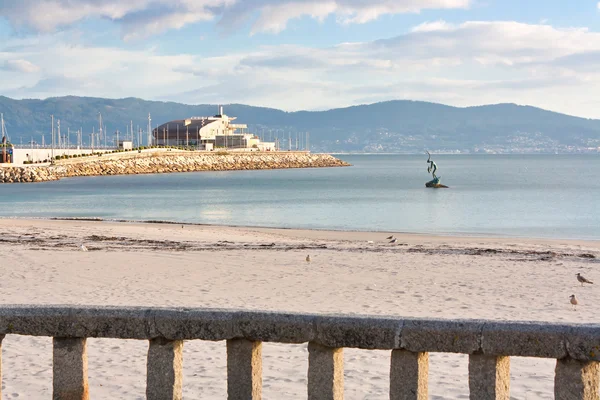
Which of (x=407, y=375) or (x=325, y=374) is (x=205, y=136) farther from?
(x=407, y=375)

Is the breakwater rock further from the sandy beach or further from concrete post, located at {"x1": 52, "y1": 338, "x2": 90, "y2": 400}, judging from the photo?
concrete post, located at {"x1": 52, "y1": 338, "x2": 90, "y2": 400}

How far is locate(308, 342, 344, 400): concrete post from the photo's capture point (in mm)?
4020

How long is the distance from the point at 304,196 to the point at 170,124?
119 meters

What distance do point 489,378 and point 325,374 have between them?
0.79m

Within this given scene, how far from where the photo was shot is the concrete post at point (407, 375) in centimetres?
396

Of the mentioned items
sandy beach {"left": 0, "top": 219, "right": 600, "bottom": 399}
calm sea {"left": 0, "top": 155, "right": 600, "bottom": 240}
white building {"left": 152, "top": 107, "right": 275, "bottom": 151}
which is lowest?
calm sea {"left": 0, "top": 155, "right": 600, "bottom": 240}

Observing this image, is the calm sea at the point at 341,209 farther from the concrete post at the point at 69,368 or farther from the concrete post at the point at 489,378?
the concrete post at the point at 69,368

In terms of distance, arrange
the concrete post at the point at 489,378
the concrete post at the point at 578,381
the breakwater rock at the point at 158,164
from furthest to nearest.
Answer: the breakwater rock at the point at 158,164 < the concrete post at the point at 489,378 < the concrete post at the point at 578,381

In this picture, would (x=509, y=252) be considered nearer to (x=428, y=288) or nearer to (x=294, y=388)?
(x=428, y=288)

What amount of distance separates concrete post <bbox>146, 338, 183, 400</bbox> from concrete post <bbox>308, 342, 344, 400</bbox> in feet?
2.32

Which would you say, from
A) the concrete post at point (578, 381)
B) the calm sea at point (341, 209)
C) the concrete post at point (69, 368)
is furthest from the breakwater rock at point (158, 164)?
the concrete post at point (578, 381)

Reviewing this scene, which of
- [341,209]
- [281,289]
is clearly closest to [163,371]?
[281,289]

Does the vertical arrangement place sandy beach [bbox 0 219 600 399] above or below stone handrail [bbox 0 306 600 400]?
below

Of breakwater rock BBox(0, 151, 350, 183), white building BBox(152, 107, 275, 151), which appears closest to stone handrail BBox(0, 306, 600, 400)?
breakwater rock BBox(0, 151, 350, 183)
